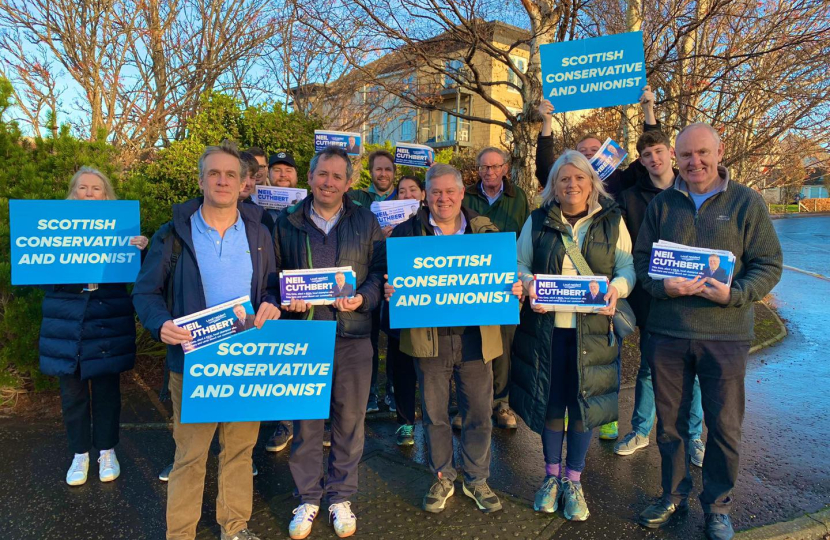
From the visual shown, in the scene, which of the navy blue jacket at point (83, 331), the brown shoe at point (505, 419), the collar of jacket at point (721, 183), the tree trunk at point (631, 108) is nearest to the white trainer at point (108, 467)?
the navy blue jacket at point (83, 331)

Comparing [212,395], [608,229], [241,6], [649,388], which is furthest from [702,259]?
[241,6]

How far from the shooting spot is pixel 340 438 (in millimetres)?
3229

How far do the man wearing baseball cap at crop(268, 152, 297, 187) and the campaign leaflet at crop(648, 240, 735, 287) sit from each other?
3.62 meters

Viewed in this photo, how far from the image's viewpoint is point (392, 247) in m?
3.20

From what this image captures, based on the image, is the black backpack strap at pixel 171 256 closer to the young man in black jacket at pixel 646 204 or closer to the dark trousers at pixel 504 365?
the dark trousers at pixel 504 365

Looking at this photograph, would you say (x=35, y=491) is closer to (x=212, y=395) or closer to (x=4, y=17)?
(x=212, y=395)

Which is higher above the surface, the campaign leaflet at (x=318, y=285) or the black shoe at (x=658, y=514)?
the campaign leaflet at (x=318, y=285)

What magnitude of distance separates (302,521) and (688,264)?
8.81ft

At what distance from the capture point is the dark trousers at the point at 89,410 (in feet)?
12.1

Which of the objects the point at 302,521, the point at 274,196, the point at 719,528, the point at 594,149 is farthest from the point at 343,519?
the point at 594,149

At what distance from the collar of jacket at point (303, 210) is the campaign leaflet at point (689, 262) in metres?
1.82

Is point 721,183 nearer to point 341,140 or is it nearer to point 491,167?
point 491,167

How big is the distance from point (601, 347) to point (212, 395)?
2274 mm

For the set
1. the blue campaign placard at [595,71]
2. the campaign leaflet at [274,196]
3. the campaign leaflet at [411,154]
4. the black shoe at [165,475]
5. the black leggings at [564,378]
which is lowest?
the black shoe at [165,475]
